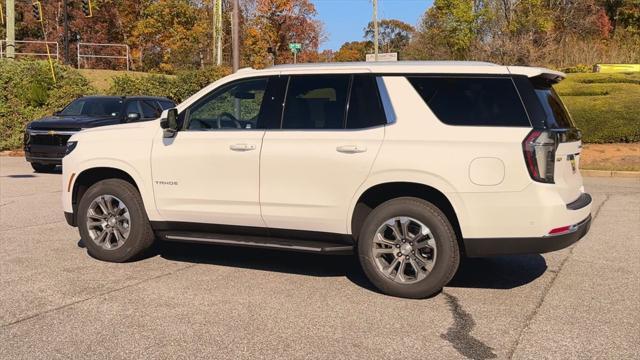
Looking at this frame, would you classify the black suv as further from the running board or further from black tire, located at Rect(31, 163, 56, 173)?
the running board

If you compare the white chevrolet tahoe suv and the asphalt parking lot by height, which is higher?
the white chevrolet tahoe suv

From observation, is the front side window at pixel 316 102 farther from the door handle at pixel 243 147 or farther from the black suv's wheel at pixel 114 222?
the black suv's wheel at pixel 114 222

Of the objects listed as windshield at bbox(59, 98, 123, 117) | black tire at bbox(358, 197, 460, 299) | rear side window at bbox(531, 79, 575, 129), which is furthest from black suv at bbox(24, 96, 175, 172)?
rear side window at bbox(531, 79, 575, 129)

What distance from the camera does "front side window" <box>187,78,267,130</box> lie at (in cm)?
575

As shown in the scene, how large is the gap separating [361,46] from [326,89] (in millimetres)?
104730

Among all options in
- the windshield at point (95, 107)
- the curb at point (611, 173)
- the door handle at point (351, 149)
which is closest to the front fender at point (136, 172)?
the door handle at point (351, 149)

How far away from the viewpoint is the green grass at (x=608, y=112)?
1831cm

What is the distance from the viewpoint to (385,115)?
5.18 metres

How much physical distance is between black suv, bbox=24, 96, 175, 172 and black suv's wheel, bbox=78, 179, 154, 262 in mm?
6815

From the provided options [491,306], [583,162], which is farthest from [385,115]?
[583,162]

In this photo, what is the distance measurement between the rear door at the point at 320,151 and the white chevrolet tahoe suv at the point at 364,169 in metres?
0.01

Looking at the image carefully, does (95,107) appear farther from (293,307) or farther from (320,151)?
(293,307)

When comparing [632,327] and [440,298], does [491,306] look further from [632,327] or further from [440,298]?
[632,327]

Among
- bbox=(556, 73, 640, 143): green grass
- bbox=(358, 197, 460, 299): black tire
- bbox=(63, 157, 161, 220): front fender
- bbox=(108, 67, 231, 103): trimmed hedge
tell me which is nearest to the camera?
bbox=(358, 197, 460, 299): black tire
